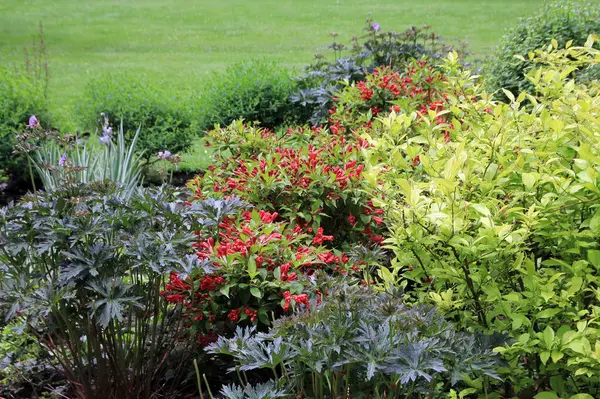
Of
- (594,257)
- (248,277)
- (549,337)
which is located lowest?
(248,277)

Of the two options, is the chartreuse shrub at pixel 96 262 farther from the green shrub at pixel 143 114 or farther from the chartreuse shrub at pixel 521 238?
the green shrub at pixel 143 114

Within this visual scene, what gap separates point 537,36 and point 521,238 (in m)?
4.33

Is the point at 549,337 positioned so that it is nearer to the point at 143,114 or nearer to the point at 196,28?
the point at 143,114

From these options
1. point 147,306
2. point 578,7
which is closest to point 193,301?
point 147,306

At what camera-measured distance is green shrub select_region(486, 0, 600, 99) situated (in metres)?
5.87

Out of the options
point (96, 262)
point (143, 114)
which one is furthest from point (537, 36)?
point (96, 262)

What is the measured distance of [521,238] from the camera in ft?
6.93

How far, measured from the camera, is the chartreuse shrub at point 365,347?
6.40ft

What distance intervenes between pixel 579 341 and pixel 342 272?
1086 millimetres

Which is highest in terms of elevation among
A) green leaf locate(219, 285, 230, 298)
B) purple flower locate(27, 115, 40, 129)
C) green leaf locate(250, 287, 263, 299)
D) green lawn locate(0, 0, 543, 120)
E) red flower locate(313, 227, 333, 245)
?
purple flower locate(27, 115, 40, 129)

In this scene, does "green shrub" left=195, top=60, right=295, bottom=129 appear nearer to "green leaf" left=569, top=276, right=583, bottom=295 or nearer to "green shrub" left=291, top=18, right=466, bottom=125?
"green shrub" left=291, top=18, right=466, bottom=125

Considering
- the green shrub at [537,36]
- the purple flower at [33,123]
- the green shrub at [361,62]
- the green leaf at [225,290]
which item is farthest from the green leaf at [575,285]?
the green shrub at [361,62]

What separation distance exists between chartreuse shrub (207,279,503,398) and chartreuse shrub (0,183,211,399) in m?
0.58

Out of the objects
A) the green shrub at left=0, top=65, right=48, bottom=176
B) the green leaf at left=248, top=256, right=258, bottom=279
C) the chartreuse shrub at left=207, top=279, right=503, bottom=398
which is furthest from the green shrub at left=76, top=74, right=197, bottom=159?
the chartreuse shrub at left=207, top=279, right=503, bottom=398
